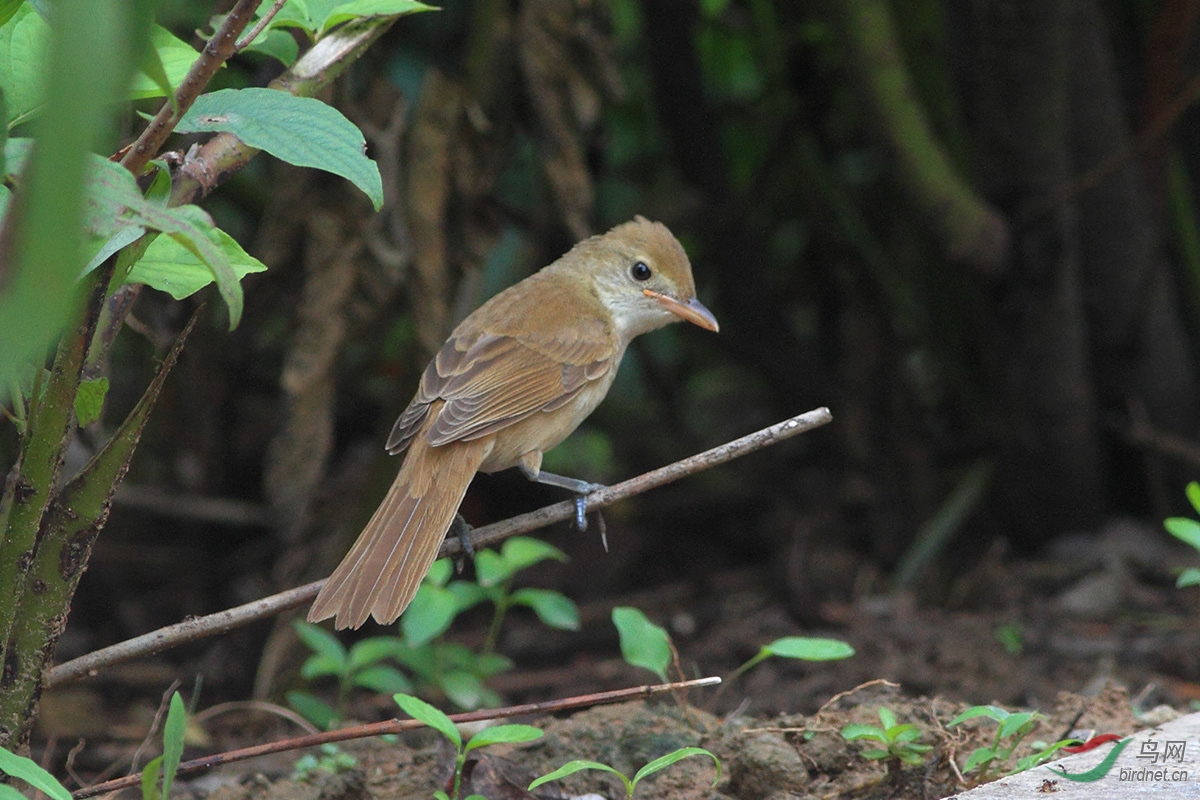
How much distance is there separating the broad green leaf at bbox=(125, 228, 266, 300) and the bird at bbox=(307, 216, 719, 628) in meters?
0.70

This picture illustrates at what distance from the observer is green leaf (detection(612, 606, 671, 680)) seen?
2.59 meters

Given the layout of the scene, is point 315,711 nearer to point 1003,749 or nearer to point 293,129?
point 1003,749

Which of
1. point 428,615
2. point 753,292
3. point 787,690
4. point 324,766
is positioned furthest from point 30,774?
point 753,292

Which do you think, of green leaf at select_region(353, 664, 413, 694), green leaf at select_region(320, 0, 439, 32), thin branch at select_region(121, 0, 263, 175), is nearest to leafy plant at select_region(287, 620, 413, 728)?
green leaf at select_region(353, 664, 413, 694)

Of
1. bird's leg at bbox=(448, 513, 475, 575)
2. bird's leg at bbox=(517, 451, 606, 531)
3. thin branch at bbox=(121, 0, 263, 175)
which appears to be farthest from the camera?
bird's leg at bbox=(517, 451, 606, 531)

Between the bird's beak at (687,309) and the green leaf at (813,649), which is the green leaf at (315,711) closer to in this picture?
the green leaf at (813,649)

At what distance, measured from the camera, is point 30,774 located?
5.32 feet

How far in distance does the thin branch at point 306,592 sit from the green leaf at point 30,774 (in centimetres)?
37

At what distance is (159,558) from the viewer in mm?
5535

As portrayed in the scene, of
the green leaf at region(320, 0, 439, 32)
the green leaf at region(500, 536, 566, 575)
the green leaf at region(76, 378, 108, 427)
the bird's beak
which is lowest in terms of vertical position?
the green leaf at region(500, 536, 566, 575)

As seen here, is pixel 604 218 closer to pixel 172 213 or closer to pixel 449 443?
pixel 449 443

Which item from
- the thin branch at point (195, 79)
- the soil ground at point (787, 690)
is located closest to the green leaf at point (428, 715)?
the soil ground at point (787, 690)

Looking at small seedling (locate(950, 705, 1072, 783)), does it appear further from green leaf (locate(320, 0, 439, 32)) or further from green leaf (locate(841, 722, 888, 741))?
green leaf (locate(320, 0, 439, 32))

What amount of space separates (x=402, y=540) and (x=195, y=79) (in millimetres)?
1295
